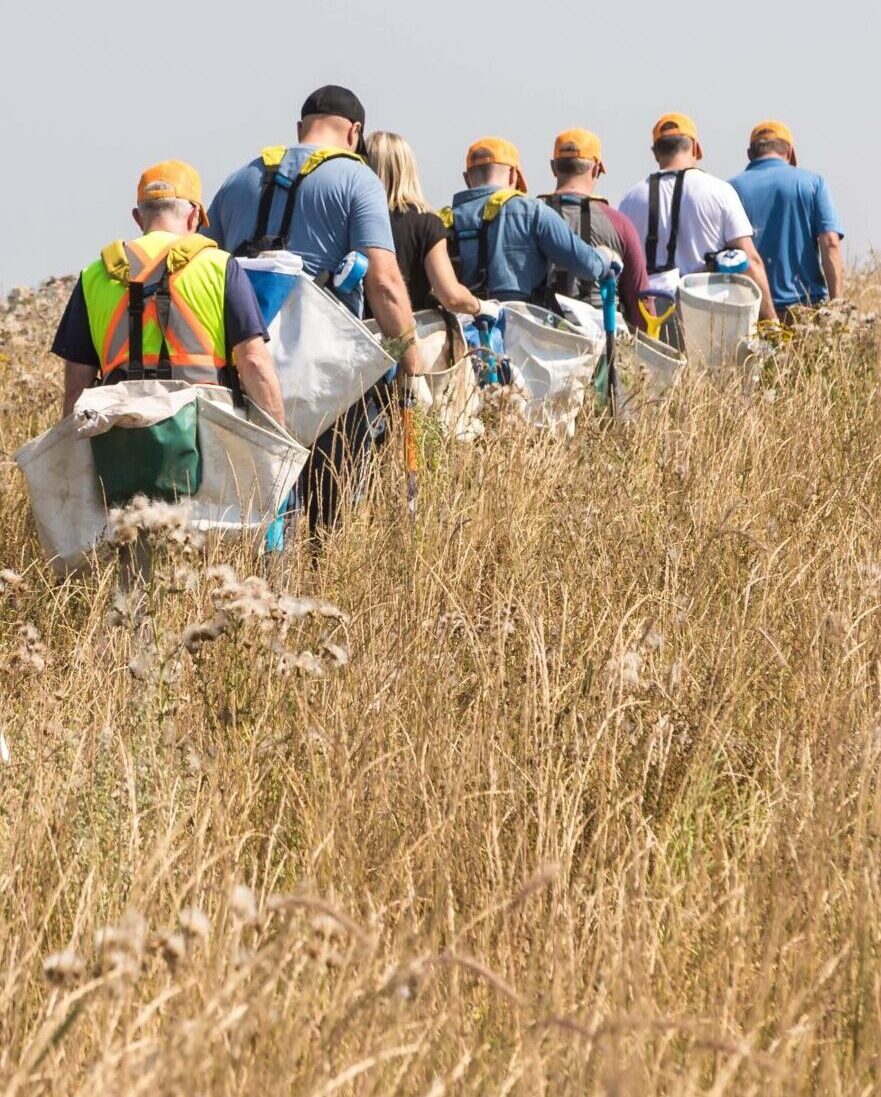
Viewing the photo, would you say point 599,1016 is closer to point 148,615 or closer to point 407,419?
point 148,615

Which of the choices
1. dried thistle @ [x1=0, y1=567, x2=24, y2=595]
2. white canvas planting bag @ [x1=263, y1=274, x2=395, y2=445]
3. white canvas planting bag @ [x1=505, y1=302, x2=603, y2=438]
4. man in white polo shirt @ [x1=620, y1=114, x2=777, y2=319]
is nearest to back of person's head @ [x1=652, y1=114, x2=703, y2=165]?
man in white polo shirt @ [x1=620, y1=114, x2=777, y2=319]

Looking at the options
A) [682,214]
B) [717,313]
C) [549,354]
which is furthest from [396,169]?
[682,214]

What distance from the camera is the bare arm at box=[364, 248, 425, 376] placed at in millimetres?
6539

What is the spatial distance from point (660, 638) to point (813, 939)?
162cm

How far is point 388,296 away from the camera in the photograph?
6566 mm

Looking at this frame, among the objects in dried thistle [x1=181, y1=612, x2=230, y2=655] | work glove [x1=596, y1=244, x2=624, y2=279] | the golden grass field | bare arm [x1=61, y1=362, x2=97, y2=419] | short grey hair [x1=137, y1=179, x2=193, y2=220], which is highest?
short grey hair [x1=137, y1=179, x2=193, y2=220]

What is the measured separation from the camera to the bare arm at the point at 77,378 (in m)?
A: 5.77

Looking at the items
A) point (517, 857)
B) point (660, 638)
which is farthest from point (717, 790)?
point (517, 857)

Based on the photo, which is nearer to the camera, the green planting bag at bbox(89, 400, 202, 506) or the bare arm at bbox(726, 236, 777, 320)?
the green planting bag at bbox(89, 400, 202, 506)

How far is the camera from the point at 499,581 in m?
→ 5.29

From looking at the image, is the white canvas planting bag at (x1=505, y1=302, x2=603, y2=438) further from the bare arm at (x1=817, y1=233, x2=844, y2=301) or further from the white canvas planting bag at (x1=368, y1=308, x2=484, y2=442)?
the bare arm at (x1=817, y1=233, x2=844, y2=301)

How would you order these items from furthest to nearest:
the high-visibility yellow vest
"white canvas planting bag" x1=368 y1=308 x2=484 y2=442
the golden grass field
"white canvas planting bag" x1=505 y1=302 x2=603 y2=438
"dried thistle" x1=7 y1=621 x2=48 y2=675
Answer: "white canvas planting bag" x1=505 y1=302 x2=603 y2=438
"white canvas planting bag" x1=368 y1=308 x2=484 y2=442
the high-visibility yellow vest
"dried thistle" x1=7 y1=621 x2=48 y2=675
the golden grass field

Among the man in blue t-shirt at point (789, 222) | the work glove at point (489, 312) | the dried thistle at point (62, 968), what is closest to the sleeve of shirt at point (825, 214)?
the man in blue t-shirt at point (789, 222)

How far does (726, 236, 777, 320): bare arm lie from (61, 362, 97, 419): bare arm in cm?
485
